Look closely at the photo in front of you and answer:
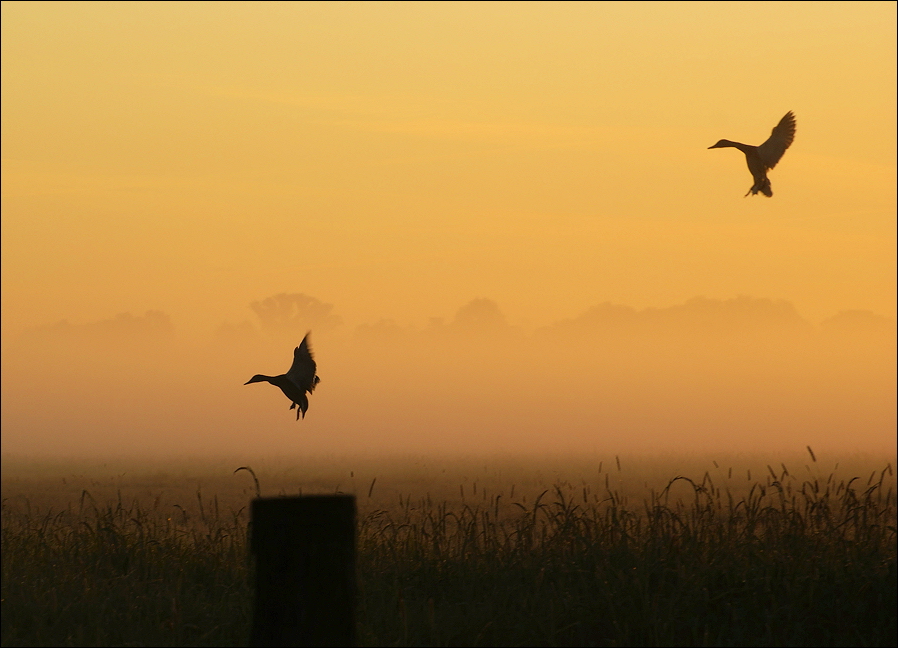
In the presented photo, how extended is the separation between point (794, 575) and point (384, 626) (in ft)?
9.55

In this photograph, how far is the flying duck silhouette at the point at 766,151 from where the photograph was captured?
10.0 meters

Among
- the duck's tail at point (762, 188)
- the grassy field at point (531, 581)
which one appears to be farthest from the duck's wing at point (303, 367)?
the duck's tail at point (762, 188)

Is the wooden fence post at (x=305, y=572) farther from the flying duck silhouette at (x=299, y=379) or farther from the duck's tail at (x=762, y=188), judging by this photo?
the duck's tail at (x=762, y=188)

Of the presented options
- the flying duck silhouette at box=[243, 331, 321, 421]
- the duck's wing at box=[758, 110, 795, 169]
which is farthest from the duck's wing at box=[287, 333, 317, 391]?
the duck's wing at box=[758, 110, 795, 169]

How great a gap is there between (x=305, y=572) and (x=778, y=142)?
26.2 feet

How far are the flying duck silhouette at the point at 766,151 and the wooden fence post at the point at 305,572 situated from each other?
21.5 ft

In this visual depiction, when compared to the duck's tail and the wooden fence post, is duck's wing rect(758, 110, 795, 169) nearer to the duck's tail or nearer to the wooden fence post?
the duck's tail

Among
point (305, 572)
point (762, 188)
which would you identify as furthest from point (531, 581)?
point (762, 188)

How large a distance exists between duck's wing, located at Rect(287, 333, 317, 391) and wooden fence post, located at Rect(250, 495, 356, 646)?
457cm

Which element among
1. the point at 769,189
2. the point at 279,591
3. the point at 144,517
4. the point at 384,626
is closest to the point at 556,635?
the point at 384,626

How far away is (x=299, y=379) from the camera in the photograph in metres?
9.32

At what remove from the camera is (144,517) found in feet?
28.5

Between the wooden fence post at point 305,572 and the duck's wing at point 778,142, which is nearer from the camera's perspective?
the wooden fence post at point 305,572

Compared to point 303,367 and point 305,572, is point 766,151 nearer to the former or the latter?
point 303,367
